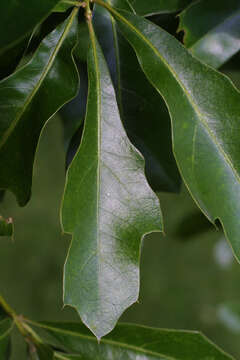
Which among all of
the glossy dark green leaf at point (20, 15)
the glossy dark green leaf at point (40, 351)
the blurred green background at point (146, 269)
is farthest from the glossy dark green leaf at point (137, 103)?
the blurred green background at point (146, 269)

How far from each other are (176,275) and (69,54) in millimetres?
2236

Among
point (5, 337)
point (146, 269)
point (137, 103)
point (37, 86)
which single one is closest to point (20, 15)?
point (37, 86)

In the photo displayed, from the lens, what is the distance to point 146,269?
9.16 feet

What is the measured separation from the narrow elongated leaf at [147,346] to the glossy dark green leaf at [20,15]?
47cm

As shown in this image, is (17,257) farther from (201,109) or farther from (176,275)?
(201,109)

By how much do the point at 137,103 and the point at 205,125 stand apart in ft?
0.50

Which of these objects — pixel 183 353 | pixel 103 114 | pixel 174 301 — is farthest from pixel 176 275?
pixel 103 114

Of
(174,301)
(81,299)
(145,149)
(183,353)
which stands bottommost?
(174,301)

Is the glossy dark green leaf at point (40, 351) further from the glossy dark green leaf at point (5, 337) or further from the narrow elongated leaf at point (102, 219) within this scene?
the narrow elongated leaf at point (102, 219)

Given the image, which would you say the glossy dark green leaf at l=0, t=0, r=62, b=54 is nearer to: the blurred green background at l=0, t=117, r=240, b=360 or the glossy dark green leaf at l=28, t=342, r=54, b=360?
the glossy dark green leaf at l=28, t=342, r=54, b=360

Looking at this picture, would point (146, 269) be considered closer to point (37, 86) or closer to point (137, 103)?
point (137, 103)

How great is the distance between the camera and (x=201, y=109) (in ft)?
2.26

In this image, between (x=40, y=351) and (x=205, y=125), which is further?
(x=40, y=351)

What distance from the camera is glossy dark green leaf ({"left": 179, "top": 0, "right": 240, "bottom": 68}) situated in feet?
2.70
